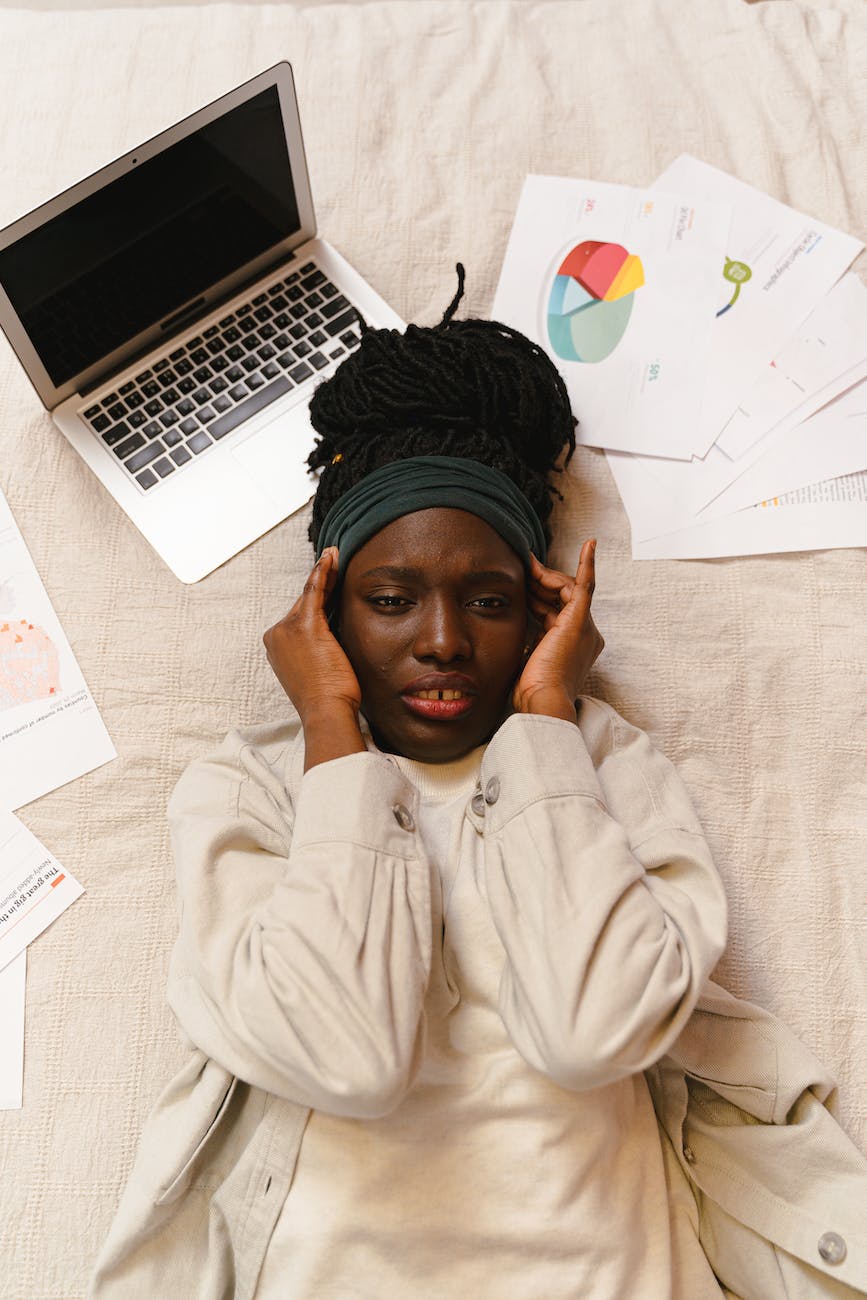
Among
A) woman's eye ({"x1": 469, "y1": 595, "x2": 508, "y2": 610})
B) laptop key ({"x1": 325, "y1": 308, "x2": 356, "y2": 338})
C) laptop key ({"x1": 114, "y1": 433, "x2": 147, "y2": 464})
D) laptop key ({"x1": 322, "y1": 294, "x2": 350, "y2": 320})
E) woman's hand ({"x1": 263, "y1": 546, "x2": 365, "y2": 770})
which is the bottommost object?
woman's eye ({"x1": 469, "y1": 595, "x2": 508, "y2": 610})

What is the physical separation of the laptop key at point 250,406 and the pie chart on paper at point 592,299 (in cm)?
34

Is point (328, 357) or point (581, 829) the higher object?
point (328, 357)

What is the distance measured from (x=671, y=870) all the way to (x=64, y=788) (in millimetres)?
641

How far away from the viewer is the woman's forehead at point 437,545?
1070 millimetres

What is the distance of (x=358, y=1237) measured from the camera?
96 centimetres

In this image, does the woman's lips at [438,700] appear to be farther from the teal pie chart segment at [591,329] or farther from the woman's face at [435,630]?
the teal pie chart segment at [591,329]

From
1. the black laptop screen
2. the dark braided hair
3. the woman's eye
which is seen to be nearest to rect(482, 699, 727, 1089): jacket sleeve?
the woman's eye

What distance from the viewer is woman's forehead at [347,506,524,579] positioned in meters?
1.07

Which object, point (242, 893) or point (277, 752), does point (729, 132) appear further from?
point (242, 893)

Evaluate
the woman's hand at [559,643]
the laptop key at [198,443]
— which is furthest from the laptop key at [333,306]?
the woman's hand at [559,643]

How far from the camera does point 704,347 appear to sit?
1404mm

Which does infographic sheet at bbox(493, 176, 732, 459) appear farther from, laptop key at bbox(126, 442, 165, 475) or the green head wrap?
laptop key at bbox(126, 442, 165, 475)

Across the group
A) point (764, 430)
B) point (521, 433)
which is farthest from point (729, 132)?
point (521, 433)

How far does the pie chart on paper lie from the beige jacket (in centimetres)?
52
